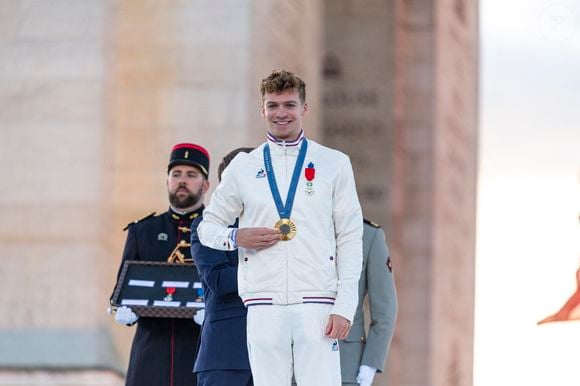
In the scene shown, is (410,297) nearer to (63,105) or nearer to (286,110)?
(63,105)

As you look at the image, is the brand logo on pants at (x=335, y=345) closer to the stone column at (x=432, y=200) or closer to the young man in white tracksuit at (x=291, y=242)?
the young man in white tracksuit at (x=291, y=242)

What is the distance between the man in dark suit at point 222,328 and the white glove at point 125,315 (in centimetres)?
84

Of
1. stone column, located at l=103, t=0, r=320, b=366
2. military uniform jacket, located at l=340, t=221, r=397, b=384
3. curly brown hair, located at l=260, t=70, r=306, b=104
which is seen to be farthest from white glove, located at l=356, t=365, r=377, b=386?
stone column, located at l=103, t=0, r=320, b=366

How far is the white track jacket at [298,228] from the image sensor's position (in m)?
6.21

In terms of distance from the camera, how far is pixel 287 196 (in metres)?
6.27

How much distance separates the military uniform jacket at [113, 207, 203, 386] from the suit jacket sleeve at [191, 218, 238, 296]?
41.2 inches

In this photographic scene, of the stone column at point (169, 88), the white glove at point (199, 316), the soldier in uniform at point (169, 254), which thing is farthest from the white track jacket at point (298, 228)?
the stone column at point (169, 88)

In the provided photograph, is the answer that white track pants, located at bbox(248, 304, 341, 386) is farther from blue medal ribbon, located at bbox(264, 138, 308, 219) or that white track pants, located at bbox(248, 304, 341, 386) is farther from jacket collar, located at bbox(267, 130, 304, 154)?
jacket collar, located at bbox(267, 130, 304, 154)

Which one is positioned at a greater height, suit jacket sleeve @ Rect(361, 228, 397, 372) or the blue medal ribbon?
the blue medal ribbon

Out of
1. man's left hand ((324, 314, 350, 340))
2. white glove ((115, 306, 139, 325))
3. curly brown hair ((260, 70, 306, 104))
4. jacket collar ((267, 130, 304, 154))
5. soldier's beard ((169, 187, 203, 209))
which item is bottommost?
white glove ((115, 306, 139, 325))

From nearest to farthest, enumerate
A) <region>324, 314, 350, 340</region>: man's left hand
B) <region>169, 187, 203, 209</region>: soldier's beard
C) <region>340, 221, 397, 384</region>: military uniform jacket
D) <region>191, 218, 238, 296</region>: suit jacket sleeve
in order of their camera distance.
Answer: <region>324, 314, 350, 340</region>: man's left hand → <region>191, 218, 238, 296</region>: suit jacket sleeve → <region>340, 221, 397, 384</region>: military uniform jacket → <region>169, 187, 203, 209</region>: soldier's beard

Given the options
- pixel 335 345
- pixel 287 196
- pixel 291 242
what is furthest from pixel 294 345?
pixel 287 196

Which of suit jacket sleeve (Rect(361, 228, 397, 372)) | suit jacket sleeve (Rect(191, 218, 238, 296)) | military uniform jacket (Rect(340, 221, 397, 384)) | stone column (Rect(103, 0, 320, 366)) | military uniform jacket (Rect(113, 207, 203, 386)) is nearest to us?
suit jacket sleeve (Rect(191, 218, 238, 296))

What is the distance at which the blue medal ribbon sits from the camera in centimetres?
625
